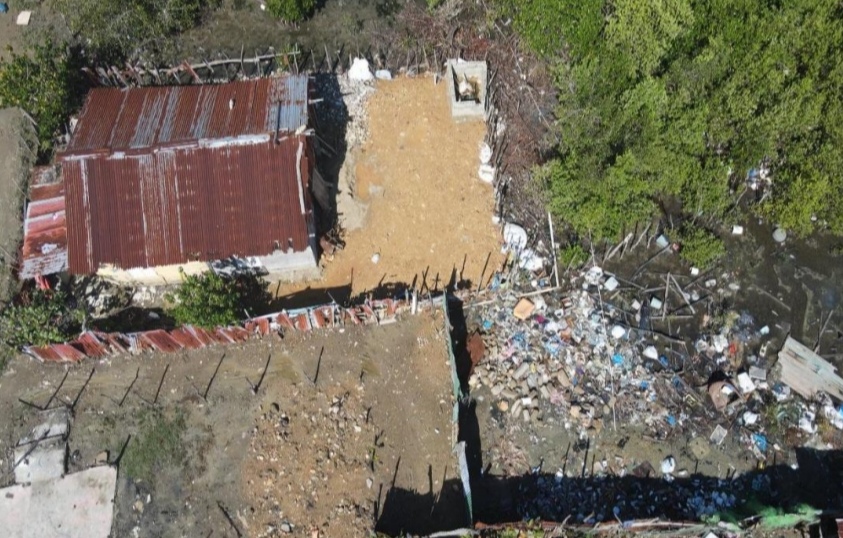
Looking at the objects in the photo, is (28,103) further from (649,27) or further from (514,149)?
(649,27)

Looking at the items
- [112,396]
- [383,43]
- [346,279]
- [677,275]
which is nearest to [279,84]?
[383,43]

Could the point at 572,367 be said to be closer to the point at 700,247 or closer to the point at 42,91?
the point at 700,247

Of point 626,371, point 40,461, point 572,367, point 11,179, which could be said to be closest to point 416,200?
point 572,367

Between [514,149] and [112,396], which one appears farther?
[514,149]

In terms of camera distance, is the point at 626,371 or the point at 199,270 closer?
the point at 626,371

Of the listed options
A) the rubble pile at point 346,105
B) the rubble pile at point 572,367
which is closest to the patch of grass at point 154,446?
the rubble pile at point 572,367
